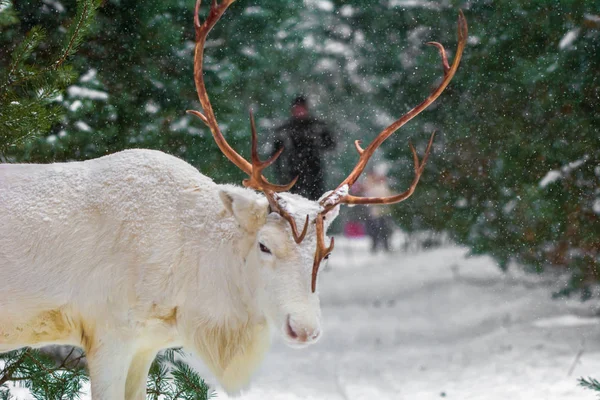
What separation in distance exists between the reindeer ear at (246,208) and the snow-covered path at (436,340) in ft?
11.2

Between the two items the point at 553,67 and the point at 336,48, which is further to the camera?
the point at 336,48

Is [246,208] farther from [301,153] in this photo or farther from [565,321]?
[565,321]

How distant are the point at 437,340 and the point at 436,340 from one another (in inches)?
0.7

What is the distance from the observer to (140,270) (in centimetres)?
299

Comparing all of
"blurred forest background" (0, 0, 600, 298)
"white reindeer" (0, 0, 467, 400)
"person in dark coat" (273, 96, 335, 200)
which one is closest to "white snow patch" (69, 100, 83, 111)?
"blurred forest background" (0, 0, 600, 298)

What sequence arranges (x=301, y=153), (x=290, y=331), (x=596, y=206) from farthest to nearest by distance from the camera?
(x=301, y=153)
(x=596, y=206)
(x=290, y=331)

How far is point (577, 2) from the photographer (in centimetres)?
674

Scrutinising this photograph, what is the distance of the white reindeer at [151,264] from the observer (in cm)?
293

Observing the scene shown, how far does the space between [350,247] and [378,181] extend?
5258mm

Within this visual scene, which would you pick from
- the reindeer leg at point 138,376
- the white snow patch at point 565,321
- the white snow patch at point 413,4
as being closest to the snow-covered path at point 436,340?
the white snow patch at point 565,321

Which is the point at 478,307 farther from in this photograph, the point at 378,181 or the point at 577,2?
the point at 577,2

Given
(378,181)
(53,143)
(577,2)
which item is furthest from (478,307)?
(53,143)

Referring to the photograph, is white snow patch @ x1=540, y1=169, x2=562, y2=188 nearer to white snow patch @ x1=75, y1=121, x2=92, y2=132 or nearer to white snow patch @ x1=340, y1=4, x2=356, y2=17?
white snow patch @ x1=340, y1=4, x2=356, y2=17

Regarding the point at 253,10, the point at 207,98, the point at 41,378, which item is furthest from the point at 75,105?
the point at 207,98
